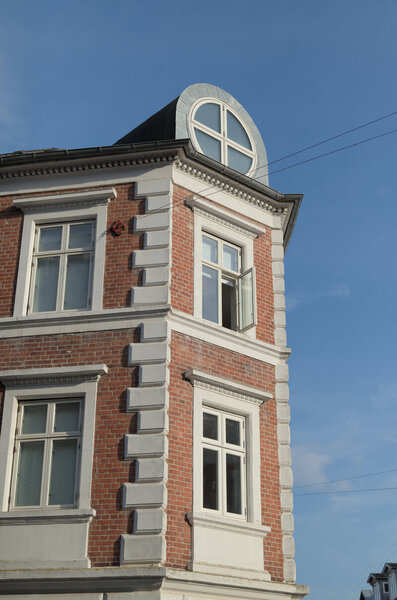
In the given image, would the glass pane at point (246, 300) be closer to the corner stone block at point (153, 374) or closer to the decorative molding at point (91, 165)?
the corner stone block at point (153, 374)

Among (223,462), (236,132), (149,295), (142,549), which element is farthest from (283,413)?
(236,132)

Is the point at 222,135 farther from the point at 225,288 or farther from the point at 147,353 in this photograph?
the point at 147,353

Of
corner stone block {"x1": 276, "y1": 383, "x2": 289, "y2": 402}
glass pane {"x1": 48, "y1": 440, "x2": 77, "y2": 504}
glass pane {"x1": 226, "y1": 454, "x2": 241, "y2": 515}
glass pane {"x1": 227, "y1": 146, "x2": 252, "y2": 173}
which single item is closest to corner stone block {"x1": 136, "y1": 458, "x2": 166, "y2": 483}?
glass pane {"x1": 48, "y1": 440, "x2": 77, "y2": 504}

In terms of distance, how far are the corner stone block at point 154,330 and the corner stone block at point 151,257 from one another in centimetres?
118

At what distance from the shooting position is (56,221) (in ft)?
47.3

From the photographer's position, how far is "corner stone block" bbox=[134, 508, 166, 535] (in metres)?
11.5

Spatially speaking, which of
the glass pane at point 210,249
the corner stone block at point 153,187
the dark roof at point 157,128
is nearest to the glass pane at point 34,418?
the glass pane at point 210,249

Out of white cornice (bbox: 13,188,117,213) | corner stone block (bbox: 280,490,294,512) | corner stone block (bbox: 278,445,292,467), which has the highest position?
white cornice (bbox: 13,188,117,213)

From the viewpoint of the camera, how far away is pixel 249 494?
1308 centimetres

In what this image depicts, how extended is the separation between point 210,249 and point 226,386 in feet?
9.70

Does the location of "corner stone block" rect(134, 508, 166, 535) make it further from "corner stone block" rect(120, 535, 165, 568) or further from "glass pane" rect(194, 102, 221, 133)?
"glass pane" rect(194, 102, 221, 133)

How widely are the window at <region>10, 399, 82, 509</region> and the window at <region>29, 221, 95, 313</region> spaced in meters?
2.01

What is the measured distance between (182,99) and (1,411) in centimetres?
746

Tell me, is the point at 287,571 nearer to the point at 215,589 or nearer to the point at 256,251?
the point at 215,589
